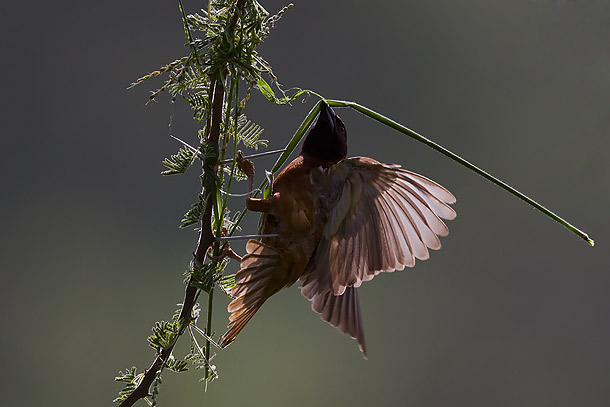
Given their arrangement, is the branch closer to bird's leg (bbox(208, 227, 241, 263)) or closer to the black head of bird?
bird's leg (bbox(208, 227, 241, 263))

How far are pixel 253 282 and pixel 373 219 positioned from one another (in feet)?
0.45

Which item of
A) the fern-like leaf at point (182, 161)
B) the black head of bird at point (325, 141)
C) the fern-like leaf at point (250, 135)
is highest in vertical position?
the black head of bird at point (325, 141)

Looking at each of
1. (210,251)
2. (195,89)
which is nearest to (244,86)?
(195,89)

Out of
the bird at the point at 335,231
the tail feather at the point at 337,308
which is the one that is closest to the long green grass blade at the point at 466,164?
the bird at the point at 335,231

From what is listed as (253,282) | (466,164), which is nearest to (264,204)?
(253,282)

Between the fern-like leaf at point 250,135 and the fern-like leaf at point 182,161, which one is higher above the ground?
the fern-like leaf at point 250,135

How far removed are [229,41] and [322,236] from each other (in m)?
0.26

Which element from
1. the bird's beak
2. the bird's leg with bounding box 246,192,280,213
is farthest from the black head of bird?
the bird's leg with bounding box 246,192,280,213

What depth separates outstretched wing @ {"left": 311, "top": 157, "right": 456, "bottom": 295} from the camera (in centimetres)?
59

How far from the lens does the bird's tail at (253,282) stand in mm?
580

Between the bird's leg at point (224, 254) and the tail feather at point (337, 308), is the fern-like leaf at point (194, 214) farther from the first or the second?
the tail feather at point (337, 308)

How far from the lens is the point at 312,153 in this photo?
27.2 inches

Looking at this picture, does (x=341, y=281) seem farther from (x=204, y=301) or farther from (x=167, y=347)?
(x=204, y=301)

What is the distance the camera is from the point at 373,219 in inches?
24.7
